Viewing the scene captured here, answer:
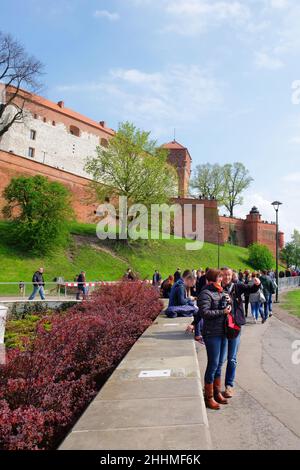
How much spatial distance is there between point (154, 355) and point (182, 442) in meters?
3.25

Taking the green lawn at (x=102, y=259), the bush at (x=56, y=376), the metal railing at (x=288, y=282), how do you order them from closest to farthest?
the bush at (x=56, y=376)
the green lawn at (x=102, y=259)
the metal railing at (x=288, y=282)

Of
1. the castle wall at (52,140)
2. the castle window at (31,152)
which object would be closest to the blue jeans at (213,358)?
the castle wall at (52,140)

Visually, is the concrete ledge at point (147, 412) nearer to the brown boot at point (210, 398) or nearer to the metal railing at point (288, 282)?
the brown boot at point (210, 398)

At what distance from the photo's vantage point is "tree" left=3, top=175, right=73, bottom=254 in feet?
106

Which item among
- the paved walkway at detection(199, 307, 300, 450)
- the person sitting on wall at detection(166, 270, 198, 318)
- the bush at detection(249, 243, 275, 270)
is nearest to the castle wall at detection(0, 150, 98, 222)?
the bush at detection(249, 243, 275, 270)

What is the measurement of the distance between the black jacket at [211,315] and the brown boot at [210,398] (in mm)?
665

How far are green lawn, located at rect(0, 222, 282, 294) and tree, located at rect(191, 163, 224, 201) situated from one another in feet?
94.6

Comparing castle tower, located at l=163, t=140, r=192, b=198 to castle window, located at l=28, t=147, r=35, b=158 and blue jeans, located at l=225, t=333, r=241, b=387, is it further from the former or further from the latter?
blue jeans, located at l=225, t=333, r=241, b=387

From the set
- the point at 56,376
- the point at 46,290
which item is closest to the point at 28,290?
the point at 46,290

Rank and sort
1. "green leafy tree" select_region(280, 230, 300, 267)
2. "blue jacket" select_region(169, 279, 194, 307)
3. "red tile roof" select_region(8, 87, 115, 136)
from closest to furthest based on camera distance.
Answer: "blue jacket" select_region(169, 279, 194, 307)
"red tile roof" select_region(8, 87, 115, 136)
"green leafy tree" select_region(280, 230, 300, 267)

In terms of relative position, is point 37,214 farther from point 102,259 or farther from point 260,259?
point 260,259

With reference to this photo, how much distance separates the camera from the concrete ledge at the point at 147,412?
2885mm

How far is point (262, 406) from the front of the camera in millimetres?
4992

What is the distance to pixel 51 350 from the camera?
545 centimetres
